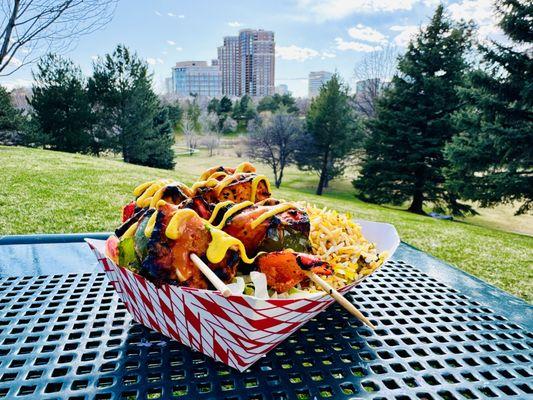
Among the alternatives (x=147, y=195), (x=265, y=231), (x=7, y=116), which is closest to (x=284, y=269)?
(x=265, y=231)

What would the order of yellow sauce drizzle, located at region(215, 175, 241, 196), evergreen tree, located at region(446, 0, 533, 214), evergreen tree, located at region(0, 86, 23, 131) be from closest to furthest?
yellow sauce drizzle, located at region(215, 175, 241, 196) < evergreen tree, located at region(446, 0, 533, 214) < evergreen tree, located at region(0, 86, 23, 131)

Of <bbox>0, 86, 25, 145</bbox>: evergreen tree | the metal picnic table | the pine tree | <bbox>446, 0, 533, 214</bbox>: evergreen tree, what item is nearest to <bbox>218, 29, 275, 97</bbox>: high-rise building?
the pine tree

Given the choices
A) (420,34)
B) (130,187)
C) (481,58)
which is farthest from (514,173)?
(130,187)

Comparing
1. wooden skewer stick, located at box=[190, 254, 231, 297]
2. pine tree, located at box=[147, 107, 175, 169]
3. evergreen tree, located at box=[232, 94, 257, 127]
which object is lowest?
pine tree, located at box=[147, 107, 175, 169]

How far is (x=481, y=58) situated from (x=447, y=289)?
36.9 feet

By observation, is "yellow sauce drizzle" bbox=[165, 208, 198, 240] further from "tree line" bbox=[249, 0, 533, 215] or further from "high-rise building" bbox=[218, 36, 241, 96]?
"high-rise building" bbox=[218, 36, 241, 96]

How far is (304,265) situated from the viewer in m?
0.96

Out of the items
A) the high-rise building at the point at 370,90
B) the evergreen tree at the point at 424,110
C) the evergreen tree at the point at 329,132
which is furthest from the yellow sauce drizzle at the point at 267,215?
the high-rise building at the point at 370,90

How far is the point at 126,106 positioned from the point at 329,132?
1236 cm

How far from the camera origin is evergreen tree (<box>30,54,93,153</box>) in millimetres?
19656

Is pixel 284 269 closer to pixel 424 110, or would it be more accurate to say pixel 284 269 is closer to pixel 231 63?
pixel 424 110

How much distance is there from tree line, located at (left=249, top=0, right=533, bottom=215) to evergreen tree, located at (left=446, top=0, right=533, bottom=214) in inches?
1.0

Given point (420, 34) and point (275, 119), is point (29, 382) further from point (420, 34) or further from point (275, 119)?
point (275, 119)

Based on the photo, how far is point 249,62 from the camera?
71.9 m
